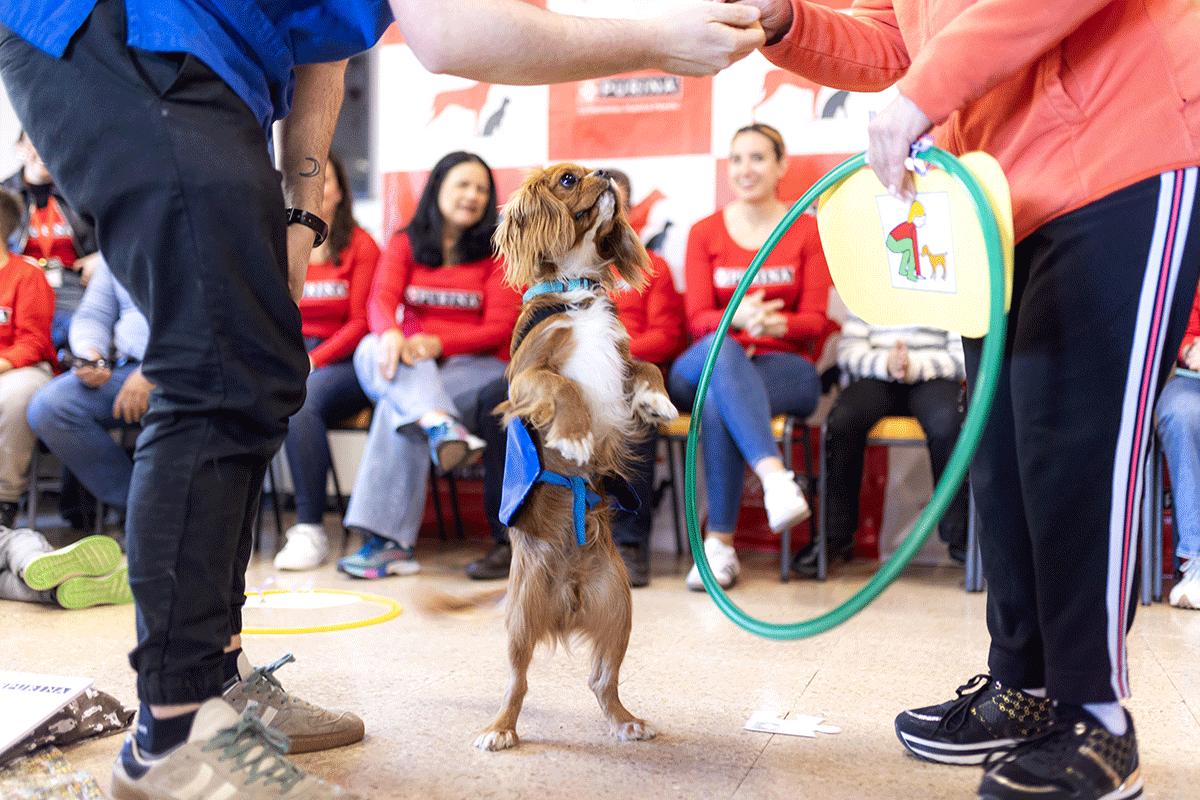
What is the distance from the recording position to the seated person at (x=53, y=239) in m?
4.73

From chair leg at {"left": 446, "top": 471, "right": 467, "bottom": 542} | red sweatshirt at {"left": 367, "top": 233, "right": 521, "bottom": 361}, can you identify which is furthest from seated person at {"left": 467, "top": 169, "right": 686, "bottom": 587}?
chair leg at {"left": 446, "top": 471, "right": 467, "bottom": 542}

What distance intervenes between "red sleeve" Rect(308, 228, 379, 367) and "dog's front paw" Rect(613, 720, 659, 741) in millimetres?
2684

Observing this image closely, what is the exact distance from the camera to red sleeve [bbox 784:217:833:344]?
4012 millimetres

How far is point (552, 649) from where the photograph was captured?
6.97 feet

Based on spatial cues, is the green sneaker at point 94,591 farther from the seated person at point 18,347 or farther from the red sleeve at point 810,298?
the red sleeve at point 810,298

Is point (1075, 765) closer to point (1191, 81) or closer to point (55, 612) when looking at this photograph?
point (1191, 81)

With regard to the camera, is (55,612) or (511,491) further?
(55,612)

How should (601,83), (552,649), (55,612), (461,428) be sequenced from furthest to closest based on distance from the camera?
(601,83) < (461,428) < (55,612) < (552,649)

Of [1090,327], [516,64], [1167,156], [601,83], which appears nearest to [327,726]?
[516,64]

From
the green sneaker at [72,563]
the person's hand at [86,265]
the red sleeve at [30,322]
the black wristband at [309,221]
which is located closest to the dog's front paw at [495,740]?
the black wristband at [309,221]

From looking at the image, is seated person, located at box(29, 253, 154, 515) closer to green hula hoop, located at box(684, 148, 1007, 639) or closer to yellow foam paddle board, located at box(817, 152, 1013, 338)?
yellow foam paddle board, located at box(817, 152, 1013, 338)

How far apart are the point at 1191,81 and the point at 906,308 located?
50cm

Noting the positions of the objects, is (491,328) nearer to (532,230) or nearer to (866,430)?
(866,430)

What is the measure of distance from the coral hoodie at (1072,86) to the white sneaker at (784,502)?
194 cm
